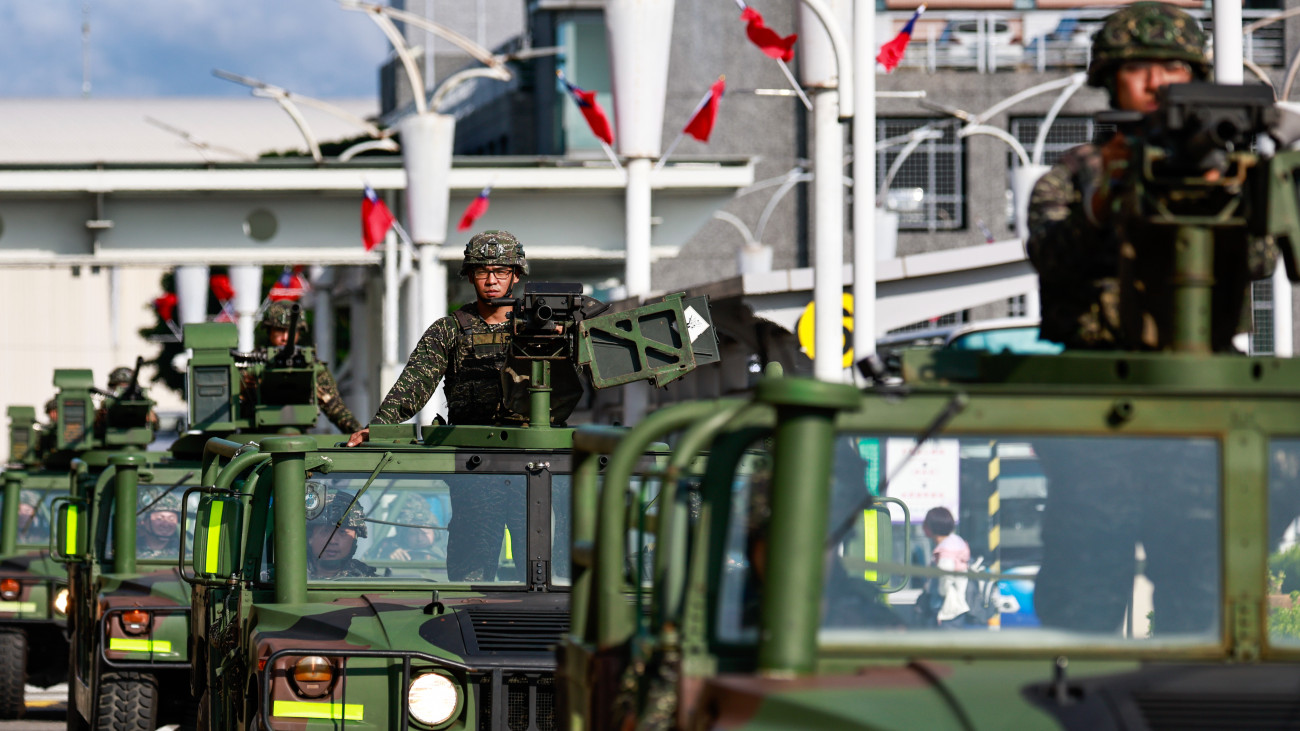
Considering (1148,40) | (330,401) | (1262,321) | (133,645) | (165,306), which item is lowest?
(133,645)

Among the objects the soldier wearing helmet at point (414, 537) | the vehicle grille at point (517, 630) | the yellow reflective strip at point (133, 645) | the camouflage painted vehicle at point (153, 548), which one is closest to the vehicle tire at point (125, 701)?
the camouflage painted vehicle at point (153, 548)

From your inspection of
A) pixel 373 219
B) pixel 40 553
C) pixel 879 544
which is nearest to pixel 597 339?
pixel 879 544

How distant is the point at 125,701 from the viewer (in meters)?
10.6

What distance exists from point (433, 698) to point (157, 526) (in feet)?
19.3

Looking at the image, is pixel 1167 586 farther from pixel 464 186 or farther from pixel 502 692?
pixel 464 186

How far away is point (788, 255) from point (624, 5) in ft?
109

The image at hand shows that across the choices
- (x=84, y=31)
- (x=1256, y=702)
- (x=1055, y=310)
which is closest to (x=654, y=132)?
(x=1055, y=310)

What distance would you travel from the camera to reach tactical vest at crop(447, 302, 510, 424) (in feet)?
29.7

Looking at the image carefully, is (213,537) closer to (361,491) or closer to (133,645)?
(361,491)

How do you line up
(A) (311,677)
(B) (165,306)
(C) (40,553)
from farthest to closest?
(B) (165,306) < (C) (40,553) < (A) (311,677)

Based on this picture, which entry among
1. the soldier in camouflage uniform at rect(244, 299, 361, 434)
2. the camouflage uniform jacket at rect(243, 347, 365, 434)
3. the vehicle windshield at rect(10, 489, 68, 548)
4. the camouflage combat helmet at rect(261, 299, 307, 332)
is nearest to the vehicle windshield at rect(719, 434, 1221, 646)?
the soldier in camouflage uniform at rect(244, 299, 361, 434)

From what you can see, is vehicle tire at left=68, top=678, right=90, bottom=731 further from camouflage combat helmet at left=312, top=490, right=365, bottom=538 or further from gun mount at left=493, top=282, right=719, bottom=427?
gun mount at left=493, top=282, right=719, bottom=427

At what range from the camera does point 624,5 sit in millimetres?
18141

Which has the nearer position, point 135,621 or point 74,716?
point 135,621
